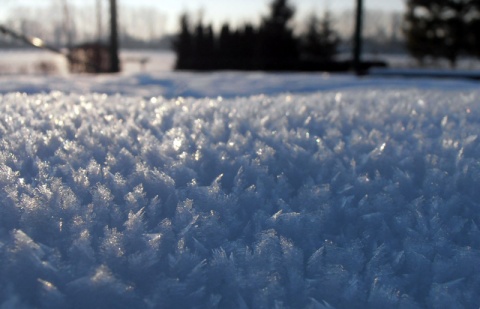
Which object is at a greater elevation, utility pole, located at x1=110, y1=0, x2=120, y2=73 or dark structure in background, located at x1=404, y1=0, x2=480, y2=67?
dark structure in background, located at x1=404, y1=0, x2=480, y2=67

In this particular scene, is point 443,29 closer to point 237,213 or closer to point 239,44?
point 239,44

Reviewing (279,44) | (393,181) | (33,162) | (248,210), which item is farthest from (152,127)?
(279,44)

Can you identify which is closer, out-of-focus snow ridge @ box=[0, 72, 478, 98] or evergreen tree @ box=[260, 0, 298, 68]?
out-of-focus snow ridge @ box=[0, 72, 478, 98]

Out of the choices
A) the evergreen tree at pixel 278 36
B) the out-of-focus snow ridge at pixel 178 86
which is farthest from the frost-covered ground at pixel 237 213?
the evergreen tree at pixel 278 36

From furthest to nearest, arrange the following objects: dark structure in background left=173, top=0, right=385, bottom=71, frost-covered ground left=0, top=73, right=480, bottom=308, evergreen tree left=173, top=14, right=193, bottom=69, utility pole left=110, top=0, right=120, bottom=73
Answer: evergreen tree left=173, top=14, right=193, bottom=69 < dark structure in background left=173, top=0, right=385, bottom=71 < utility pole left=110, top=0, right=120, bottom=73 < frost-covered ground left=0, top=73, right=480, bottom=308

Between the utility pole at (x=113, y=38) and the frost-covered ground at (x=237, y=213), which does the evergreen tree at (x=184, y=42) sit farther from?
the frost-covered ground at (x=237, y=213)

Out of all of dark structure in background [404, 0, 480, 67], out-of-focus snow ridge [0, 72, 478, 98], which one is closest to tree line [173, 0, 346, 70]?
dark structure in background [404, 0, 480, 67]

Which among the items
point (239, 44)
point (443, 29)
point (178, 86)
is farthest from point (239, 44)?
point (178, 86)

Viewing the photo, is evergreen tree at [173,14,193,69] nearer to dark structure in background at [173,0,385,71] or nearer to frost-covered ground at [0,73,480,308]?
dark structure in background at [173,0,385,71]
